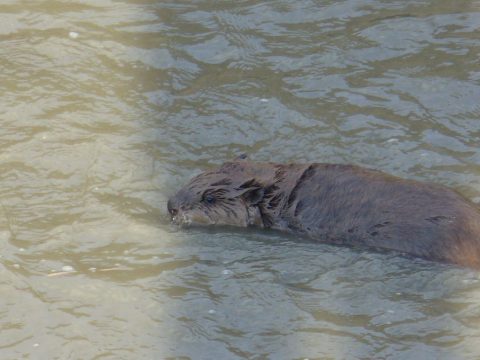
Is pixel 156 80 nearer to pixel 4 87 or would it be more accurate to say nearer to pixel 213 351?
pixel 4 87

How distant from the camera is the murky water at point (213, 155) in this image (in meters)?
5.67

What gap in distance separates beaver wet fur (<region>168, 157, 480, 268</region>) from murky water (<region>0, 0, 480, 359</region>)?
0.14m

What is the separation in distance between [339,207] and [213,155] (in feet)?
4.68

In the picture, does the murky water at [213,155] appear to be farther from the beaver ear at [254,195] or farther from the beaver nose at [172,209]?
the beaver ear at [254,195]

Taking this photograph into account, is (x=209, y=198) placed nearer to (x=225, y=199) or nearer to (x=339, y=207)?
(x=225, y=199)

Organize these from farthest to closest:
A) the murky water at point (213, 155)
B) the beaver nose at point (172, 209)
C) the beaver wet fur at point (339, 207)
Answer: the beaver nose at point (172, 209) → the beaver wet fur at point (339, 207) → the murky water at point (213, 155)

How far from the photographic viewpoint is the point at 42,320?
19.0 feet

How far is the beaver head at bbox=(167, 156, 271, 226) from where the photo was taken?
6.88 meters

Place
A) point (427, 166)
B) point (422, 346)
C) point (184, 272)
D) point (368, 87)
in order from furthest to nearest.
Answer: point (368, 87)
point (427, 166)
point (184, 272)
point (422, 346)

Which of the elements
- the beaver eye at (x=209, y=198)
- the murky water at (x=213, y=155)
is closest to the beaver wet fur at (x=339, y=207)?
the beaver eye at (x=209, y=198)

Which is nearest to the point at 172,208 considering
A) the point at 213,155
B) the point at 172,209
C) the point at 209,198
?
the point at 172,209

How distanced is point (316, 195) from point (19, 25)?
377 centimetres

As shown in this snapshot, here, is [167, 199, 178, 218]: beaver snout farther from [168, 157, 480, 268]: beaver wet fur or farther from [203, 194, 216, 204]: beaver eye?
[203, 194, 216, 204]: beaver eye

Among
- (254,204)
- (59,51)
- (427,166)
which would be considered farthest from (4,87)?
(427,166)
